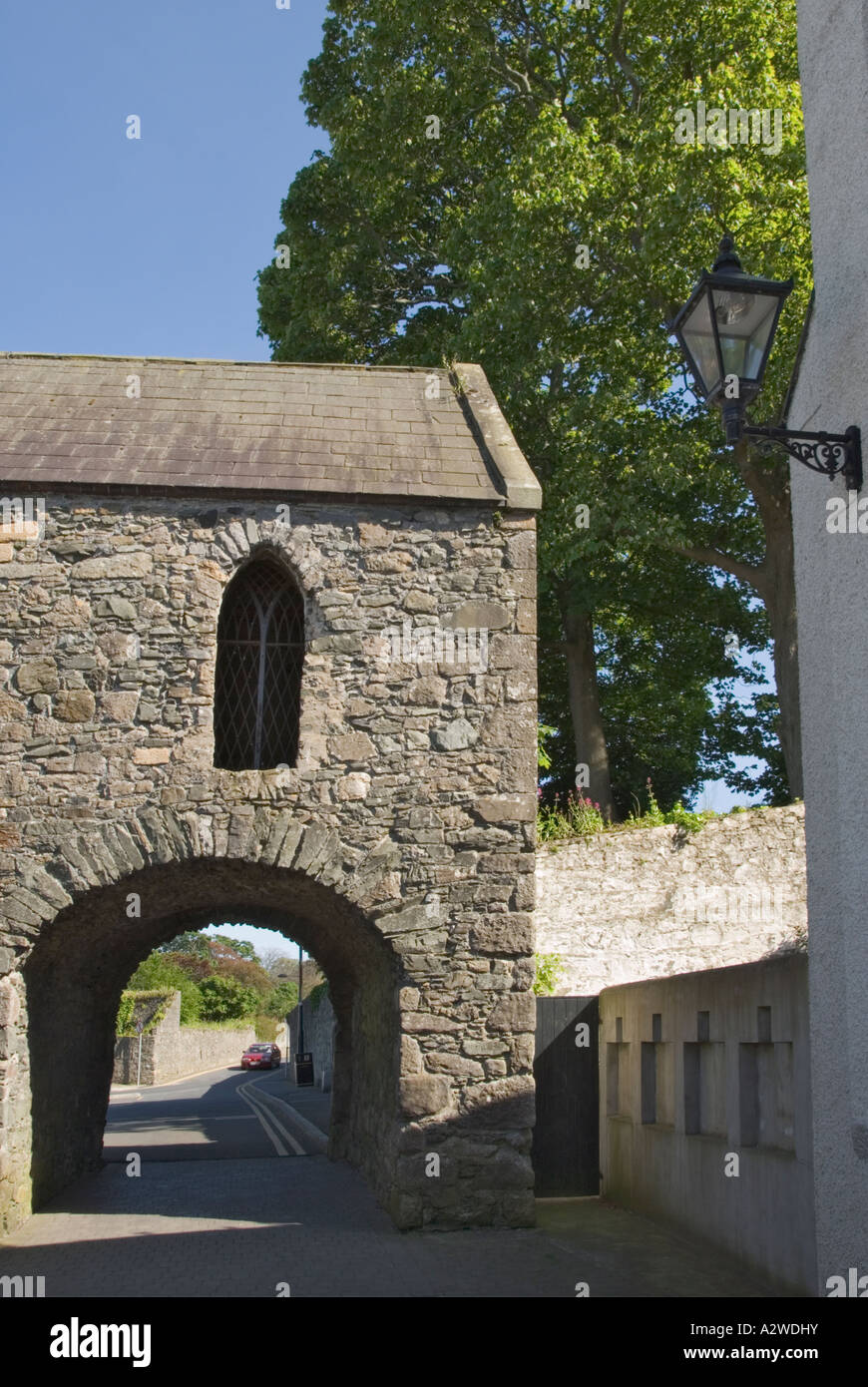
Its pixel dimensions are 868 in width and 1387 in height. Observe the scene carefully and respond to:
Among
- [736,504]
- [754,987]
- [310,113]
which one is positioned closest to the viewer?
[754,987]

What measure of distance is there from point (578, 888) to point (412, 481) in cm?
524

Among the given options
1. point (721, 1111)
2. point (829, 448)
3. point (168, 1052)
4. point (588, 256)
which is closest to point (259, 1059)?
point (168, 1052)

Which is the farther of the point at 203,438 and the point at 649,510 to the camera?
the point at 649,510

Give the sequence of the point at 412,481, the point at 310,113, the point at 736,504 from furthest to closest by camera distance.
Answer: the point at 310,113 → the point at 736,504 → the point at 412,481

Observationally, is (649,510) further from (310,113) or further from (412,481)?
(310,113)

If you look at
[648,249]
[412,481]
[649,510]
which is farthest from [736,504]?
[412,481]

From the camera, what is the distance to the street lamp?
17.7 ft

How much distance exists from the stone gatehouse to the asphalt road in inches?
207

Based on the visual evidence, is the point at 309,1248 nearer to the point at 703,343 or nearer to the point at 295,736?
the point at 295,736

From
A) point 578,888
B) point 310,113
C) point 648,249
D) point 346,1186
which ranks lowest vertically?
point 346,1186

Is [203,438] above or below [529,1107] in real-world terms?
above

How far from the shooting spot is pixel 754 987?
7.49m

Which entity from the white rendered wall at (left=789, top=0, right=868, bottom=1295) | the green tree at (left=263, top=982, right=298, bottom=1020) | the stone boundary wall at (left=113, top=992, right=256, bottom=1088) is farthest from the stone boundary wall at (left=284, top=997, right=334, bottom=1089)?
the green tree at (left=263, top=982, right=298, bottom=1020)

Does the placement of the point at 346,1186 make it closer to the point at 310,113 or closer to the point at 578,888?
the point at 578,888
